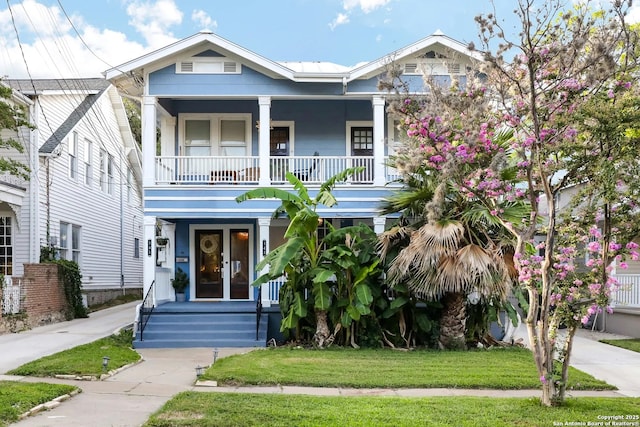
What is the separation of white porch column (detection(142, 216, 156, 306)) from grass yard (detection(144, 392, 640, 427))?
691cm

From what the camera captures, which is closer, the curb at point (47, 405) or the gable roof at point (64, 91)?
the curb at point (47, 405)

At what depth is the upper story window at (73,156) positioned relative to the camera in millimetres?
20453

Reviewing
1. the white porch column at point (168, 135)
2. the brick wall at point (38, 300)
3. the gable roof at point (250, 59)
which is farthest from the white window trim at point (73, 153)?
the gable roof at point (250, 59)

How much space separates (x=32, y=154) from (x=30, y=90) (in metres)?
2.06

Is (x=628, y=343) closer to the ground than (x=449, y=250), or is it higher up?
closer to the ground

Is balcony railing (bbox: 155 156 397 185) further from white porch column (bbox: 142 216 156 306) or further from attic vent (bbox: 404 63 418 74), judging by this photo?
attic vent (bbox: 404 63 418 74)

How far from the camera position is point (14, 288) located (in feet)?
49.0

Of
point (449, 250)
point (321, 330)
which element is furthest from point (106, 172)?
point (449, 250)

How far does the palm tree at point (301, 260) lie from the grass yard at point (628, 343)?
6.90m

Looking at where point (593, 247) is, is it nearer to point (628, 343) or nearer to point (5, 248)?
point (628, 343)

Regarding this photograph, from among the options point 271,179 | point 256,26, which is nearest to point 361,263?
point 271,179

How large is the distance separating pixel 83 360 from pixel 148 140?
614 centimetres

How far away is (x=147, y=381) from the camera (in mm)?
9258

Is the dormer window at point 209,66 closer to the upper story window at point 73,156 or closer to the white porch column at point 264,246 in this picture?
the white porch column at point 264,246
